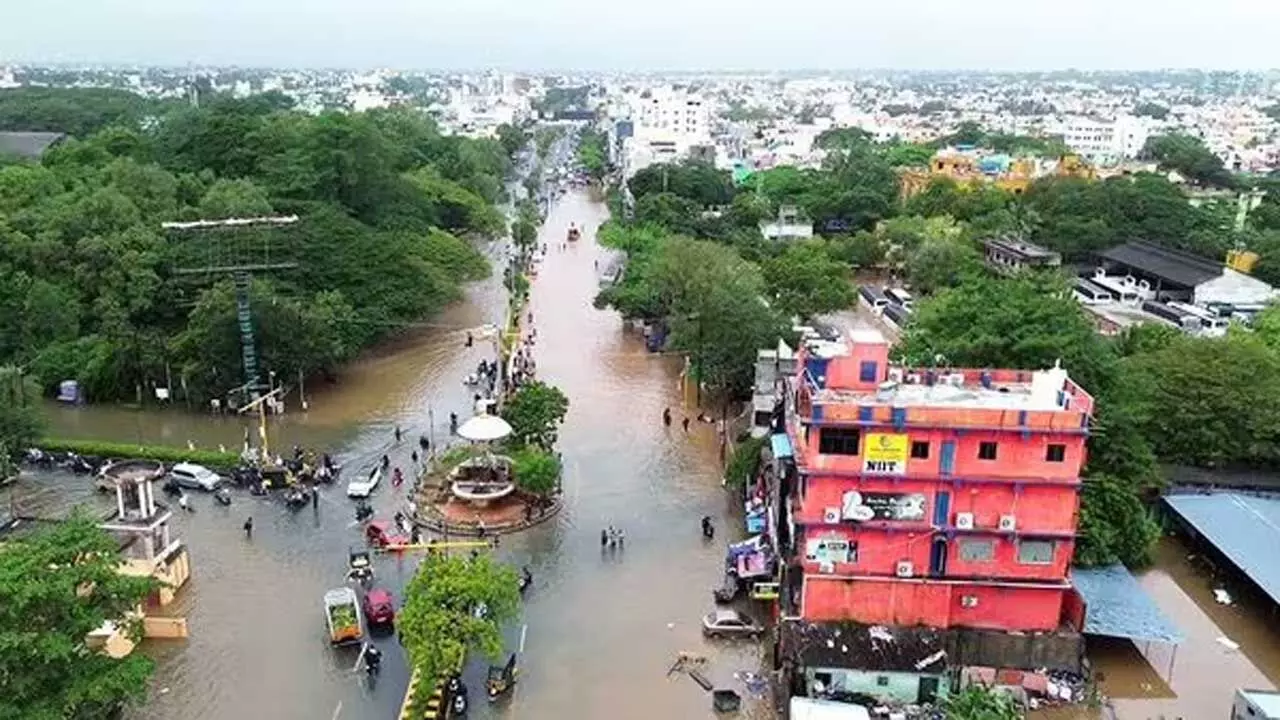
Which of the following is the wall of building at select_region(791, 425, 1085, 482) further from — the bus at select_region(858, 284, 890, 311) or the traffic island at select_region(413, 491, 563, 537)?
the bus at select_region(858, 284, 890, 311)

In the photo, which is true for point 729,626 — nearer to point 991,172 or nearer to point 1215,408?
point 1215,408

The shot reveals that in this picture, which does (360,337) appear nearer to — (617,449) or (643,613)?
(617,449)

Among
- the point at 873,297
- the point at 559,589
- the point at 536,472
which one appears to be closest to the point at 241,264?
the point at 536,472

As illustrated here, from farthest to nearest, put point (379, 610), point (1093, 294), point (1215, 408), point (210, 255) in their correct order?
point (1093, 294), point (210, 255), point (1215, 408), point (379, 610)

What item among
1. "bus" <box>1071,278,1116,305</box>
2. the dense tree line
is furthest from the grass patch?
"bus" <box>1071,278,1116,305</box>

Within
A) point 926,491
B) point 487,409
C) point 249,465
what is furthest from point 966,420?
point 249,465

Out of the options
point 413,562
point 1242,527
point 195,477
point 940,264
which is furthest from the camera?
point 940,264

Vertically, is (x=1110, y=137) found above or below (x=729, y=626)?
above
